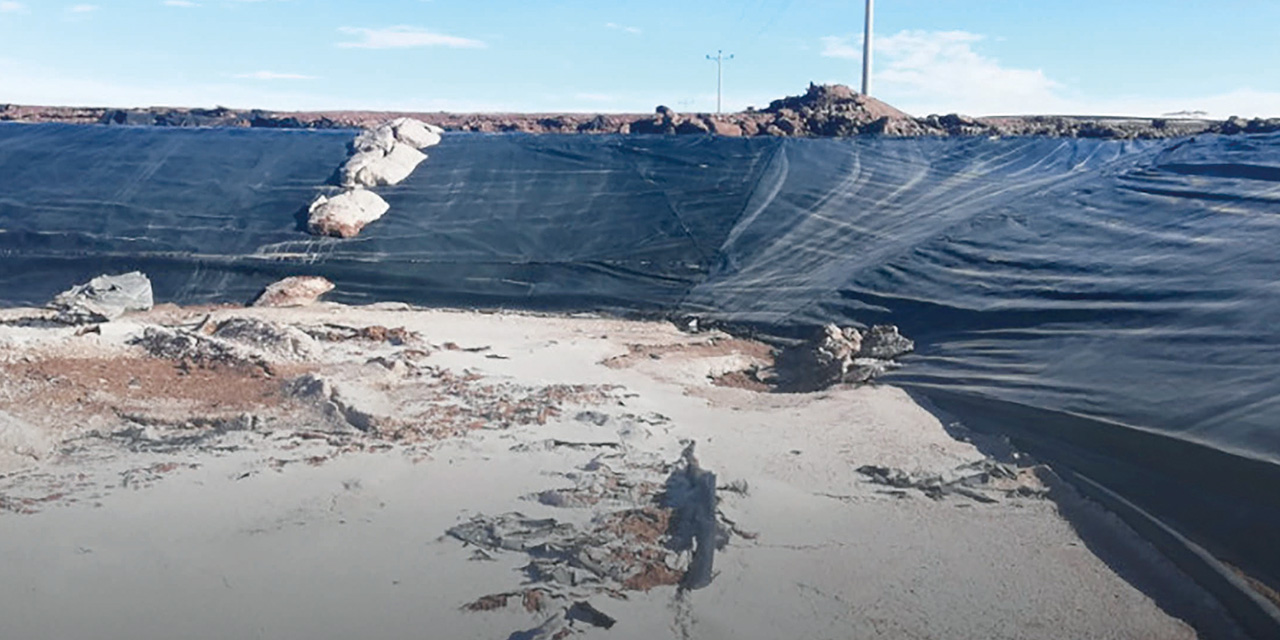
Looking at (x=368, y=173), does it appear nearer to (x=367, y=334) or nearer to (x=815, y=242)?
(x=367, y=334)

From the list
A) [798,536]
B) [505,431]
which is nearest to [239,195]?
[505,431]

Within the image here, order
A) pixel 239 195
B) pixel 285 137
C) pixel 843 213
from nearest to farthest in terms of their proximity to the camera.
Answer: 1. pixel 843 213
2. pixel 239 195
3. pixel 285 137

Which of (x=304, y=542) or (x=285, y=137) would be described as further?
(x=285, y=137)

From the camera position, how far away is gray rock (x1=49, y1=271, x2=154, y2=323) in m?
7.53

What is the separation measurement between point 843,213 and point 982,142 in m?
2.67

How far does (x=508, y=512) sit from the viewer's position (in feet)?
A: 13.1

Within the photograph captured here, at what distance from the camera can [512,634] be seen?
121 inches

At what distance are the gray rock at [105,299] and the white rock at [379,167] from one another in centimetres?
240

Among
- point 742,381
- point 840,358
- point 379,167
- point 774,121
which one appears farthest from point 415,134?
point 840,358

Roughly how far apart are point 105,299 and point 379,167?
340 cm

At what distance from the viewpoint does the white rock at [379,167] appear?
10.8m

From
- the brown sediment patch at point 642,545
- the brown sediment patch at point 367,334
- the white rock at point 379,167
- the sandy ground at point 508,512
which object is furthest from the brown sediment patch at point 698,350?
the white rock at point 379,167

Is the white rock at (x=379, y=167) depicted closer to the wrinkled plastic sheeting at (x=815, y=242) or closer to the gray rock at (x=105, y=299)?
the wrinkled plastic sheeting at (x=815, y=242)

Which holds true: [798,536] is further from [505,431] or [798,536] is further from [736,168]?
[736,168]
